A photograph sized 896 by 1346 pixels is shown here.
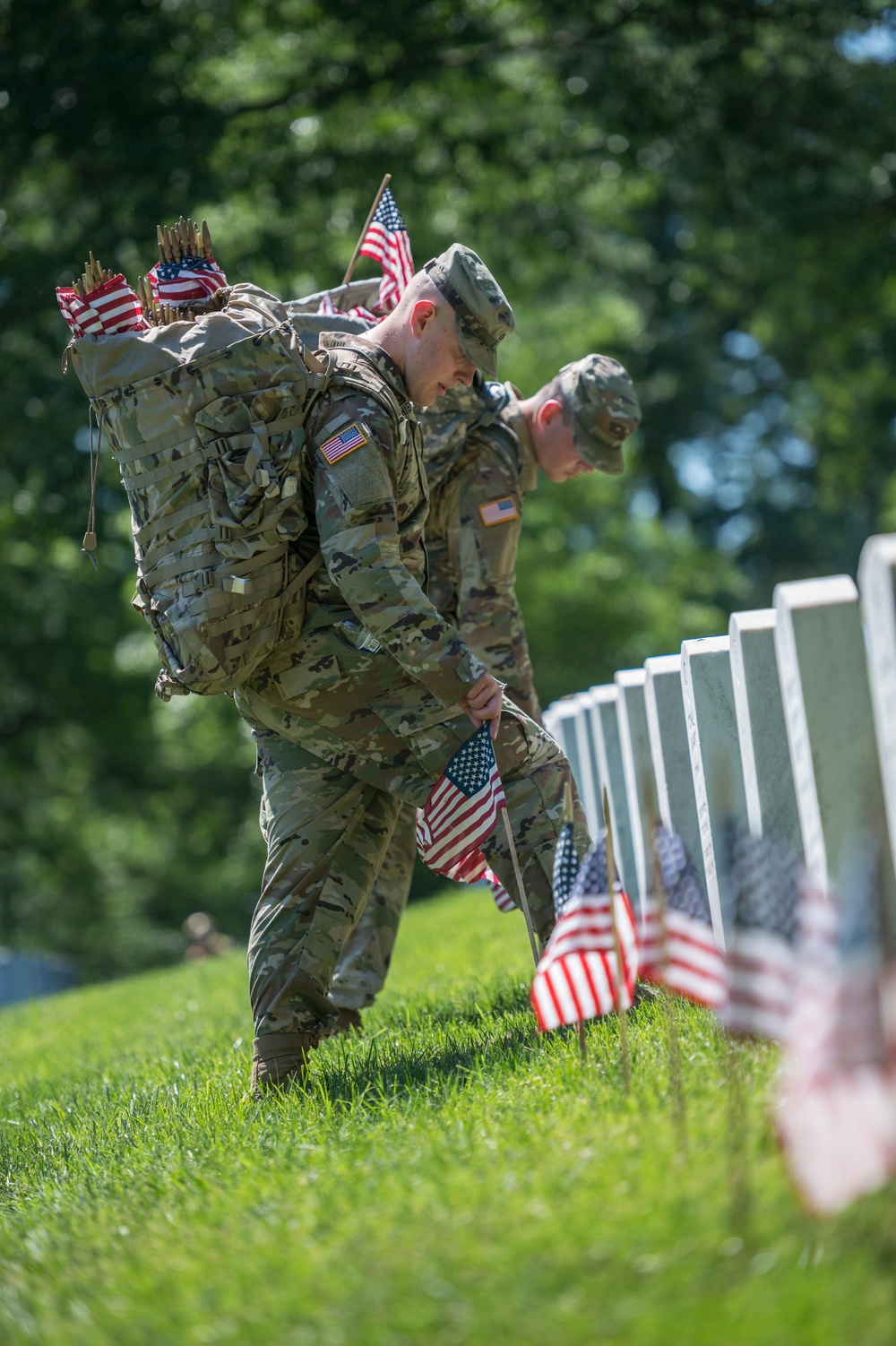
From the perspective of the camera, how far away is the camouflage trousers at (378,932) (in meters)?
5.72

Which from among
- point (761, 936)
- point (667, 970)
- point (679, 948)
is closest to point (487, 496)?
point (679, 948)

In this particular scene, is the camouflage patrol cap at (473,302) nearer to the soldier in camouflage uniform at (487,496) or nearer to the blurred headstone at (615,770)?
the soldier in camouflage uniform at (487,496)

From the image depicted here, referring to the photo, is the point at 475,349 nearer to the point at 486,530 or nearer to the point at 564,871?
the point at 486,530

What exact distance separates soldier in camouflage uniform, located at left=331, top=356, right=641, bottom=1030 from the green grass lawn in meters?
1.09

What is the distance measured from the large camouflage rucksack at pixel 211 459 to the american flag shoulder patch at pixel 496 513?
146cm

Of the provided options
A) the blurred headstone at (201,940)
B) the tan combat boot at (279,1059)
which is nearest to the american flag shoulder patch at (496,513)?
the tan combat boot at (279,1059)

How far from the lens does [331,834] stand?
452 cm

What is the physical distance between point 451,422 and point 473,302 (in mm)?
1316

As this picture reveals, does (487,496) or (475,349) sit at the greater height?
(475,349)

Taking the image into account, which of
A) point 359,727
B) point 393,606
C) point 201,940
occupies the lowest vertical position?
point 201,940

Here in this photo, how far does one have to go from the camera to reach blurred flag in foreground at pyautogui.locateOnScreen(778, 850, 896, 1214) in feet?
7.26

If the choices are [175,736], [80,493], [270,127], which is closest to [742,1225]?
[80,493]

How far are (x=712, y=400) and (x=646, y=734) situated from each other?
29.4 meters

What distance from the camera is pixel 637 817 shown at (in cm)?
584
